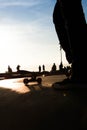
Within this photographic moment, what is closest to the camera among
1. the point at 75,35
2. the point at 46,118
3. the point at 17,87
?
the point at 46,118

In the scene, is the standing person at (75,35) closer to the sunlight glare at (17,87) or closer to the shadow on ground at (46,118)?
the sunlight glare at (17,87)

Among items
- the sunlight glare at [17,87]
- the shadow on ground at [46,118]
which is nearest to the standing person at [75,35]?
the sunlight glare at [17,87]

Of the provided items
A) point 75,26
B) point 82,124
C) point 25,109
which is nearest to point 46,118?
point 82,124

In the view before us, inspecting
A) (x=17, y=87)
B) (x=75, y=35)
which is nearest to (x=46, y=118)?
(x=75, y=35)

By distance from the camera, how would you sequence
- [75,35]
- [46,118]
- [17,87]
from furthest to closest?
[17,87] → [75,35] → [46,118]

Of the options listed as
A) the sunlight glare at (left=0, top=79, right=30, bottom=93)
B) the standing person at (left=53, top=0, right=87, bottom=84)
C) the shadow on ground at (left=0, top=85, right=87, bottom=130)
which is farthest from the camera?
the sunlight glare at (left=0, top=79, right=30, bottom=93)

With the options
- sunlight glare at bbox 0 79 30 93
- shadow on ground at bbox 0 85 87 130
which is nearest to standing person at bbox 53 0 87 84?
sunlight glare at bbox 0 79 30 93

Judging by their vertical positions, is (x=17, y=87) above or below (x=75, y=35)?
below

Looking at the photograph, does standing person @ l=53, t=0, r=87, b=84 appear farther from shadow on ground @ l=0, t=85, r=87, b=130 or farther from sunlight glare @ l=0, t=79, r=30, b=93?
shadow on ground @ l=0, t=85, r=87, b=130

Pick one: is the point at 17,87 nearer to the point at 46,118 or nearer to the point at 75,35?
the point at 75,35

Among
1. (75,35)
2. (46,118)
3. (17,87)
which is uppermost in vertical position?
(75,35)

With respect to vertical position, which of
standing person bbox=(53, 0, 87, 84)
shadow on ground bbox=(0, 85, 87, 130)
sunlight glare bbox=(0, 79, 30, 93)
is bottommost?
shadow on ground bbox=(0, 85, 87, 130)

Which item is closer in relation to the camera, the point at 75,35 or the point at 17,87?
the point at 75,35

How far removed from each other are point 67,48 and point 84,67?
207 cm
